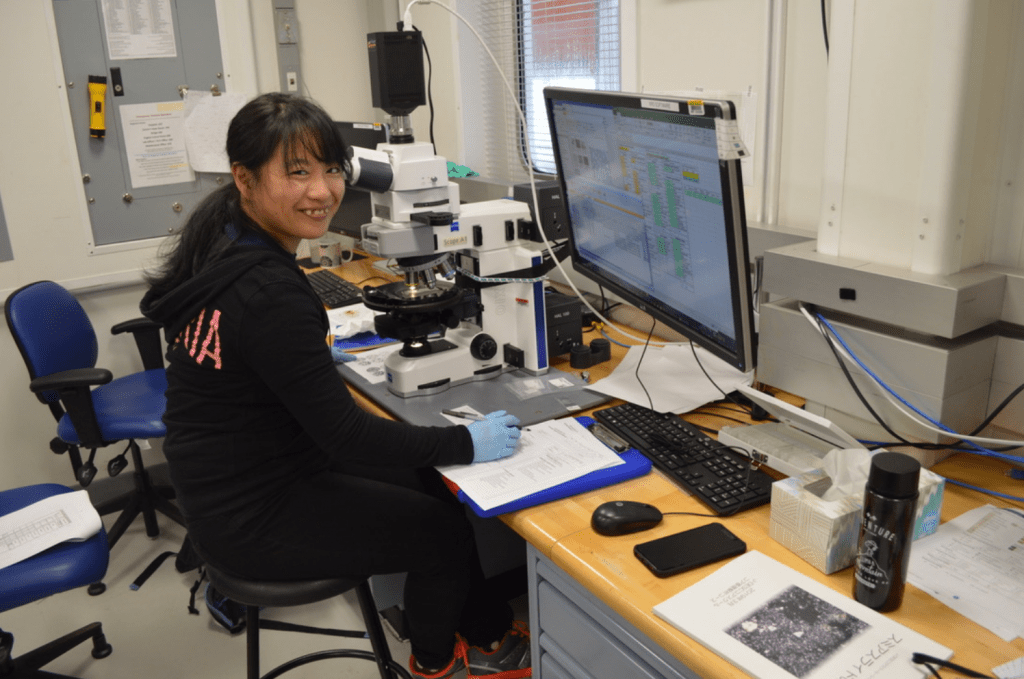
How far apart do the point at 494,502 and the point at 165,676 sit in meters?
1.37

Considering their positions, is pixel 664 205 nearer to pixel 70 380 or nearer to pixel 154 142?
pixel 70 380

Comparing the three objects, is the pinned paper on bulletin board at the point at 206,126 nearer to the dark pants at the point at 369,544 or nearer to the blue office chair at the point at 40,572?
the blue office chair at the point at 40,572

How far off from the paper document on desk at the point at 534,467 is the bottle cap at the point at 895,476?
1.67 ft

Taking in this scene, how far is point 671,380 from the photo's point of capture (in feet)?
5.65

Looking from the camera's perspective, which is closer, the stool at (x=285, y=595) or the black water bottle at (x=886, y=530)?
the black water bottle at (x=886, y=530)

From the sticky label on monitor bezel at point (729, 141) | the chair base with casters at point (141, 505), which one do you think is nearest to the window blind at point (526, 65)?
the sticky label on monitor bezel at point (729, 141)

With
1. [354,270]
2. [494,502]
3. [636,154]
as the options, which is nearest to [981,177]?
[636,154]

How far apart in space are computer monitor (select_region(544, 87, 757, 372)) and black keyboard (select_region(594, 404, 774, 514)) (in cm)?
17

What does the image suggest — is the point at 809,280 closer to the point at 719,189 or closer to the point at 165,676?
the point at 719,189

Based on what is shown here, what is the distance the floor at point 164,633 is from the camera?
2.11 metres

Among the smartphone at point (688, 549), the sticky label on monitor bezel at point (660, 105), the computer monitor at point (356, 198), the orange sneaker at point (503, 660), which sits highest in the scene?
the sticky label on monitor bezel at point (660, 105)

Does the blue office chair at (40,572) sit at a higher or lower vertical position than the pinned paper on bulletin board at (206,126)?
lower

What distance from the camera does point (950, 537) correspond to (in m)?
1.13

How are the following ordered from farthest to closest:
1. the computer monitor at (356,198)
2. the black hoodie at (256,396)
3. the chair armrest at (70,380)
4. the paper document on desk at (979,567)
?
the computer monitor at (356,198) < the chair armrest at (70,380) < the black hoodie at (256,396) < the paper document on desk at (979,567)
